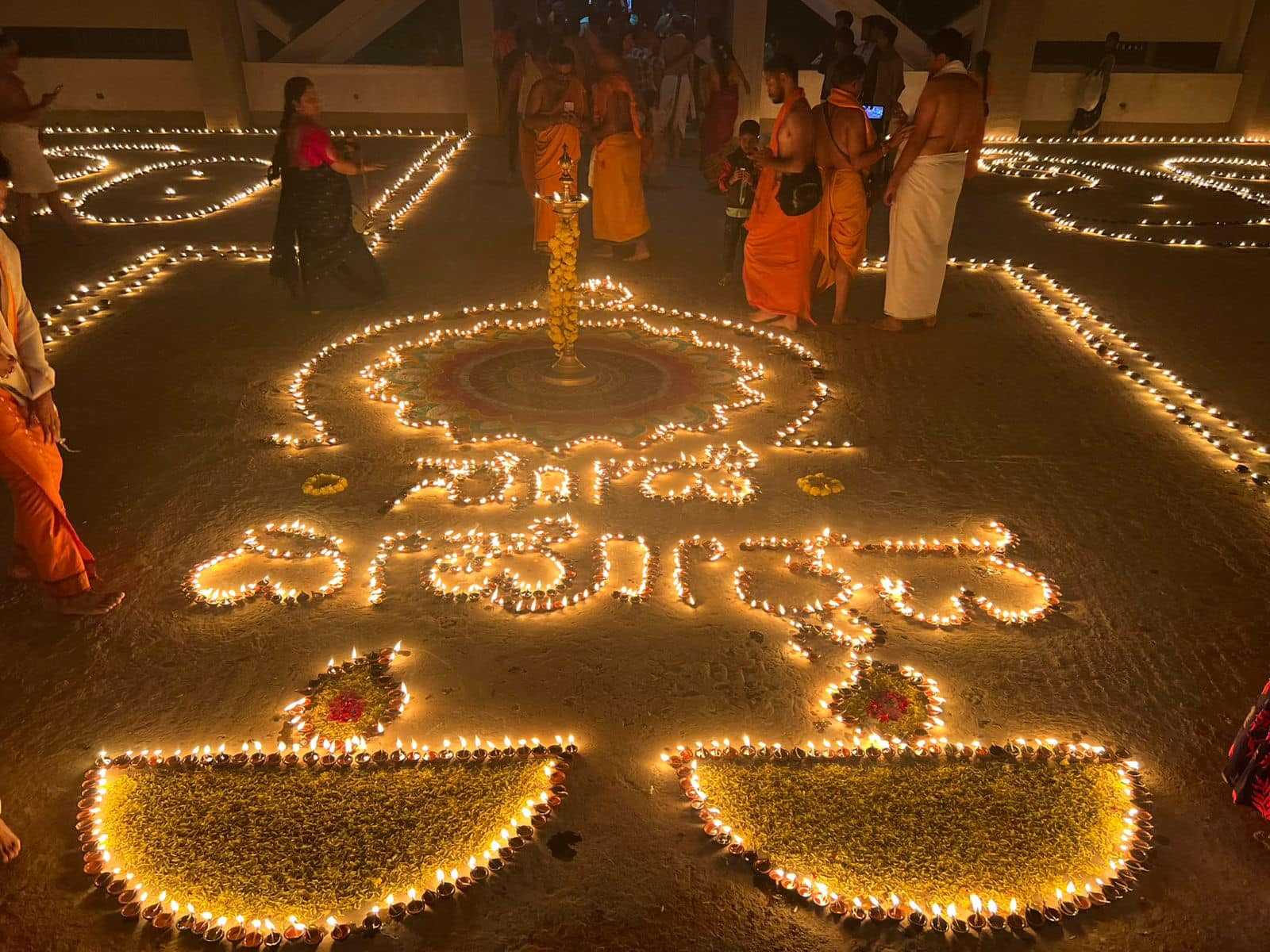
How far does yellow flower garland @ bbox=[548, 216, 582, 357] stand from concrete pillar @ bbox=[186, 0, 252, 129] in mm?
14223

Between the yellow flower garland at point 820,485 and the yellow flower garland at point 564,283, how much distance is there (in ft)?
5.90

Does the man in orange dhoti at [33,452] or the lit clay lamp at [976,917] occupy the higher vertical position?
the man in orange dhoti at [33,452]

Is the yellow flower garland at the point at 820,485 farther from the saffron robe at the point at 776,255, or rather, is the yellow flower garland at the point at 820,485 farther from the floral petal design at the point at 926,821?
the saffron robe at the point at 776,255

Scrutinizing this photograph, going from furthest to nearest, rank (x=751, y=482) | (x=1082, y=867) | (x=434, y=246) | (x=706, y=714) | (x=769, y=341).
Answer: (x=434, y=246) → (x=769, y=341) → (x=751, y=482) → (x=706, y=714) → (x=1082, y=867)

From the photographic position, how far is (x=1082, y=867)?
8.43 ft

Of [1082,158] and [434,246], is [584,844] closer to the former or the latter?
[434,246]

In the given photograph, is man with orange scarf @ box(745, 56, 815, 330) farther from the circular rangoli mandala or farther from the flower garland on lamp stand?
the flower garland on lamp stand

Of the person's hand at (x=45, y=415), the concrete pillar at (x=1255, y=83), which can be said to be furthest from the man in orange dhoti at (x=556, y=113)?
the concrete pillar at (x=1255, y=83)

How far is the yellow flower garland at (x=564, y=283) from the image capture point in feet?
17.3

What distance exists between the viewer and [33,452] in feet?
10.6

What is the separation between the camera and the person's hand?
3275 millimetres

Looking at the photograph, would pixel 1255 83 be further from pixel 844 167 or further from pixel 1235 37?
pixel 844 167

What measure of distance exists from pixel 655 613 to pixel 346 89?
16.4 metres

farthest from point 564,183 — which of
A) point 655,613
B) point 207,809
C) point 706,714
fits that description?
point 207,809
